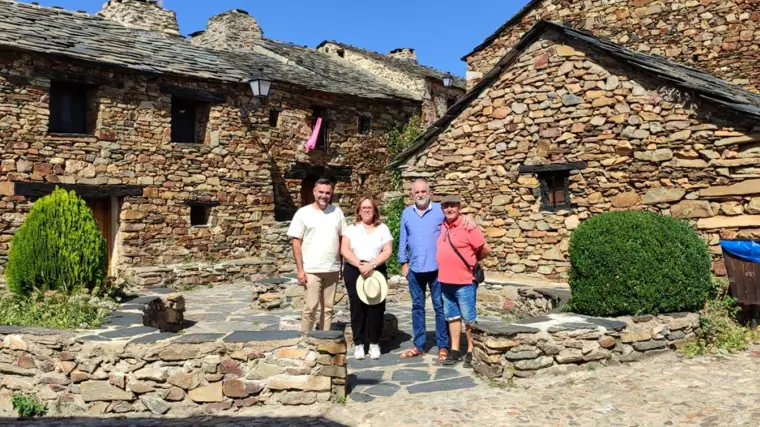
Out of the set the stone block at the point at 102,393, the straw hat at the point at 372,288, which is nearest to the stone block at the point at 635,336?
the straw hat at the point at 372,288

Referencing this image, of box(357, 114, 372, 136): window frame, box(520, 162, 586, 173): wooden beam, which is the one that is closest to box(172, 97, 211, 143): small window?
box(357, 114, 372, 136): window frame

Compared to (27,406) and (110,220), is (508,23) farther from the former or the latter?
(27,406)

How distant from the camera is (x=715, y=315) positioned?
20.6ft

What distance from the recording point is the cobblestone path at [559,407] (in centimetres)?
429

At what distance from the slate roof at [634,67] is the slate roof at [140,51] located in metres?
6.63

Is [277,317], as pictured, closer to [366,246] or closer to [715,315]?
[366,246]

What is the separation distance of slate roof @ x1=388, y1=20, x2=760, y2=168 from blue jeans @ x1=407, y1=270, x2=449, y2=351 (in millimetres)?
4089

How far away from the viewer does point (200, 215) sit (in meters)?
14.6

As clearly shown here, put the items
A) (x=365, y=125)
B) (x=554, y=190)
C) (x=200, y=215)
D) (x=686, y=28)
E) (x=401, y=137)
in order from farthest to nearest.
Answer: (x=401, y=137), (x=365, y=125), (x=200, y=215), (x=686, y=28), (x=554, y=190)

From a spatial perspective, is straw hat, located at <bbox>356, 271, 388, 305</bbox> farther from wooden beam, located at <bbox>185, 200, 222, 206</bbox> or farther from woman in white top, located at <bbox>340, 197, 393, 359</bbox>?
wooden beam, located at <bbox>185, 200, 222, 206</bbox>

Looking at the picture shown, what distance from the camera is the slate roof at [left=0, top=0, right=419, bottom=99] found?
12.3 m

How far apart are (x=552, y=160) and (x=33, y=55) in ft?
33.2

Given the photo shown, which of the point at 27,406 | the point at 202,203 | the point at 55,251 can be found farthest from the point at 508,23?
the point at 27,406

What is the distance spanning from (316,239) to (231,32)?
569 inches
